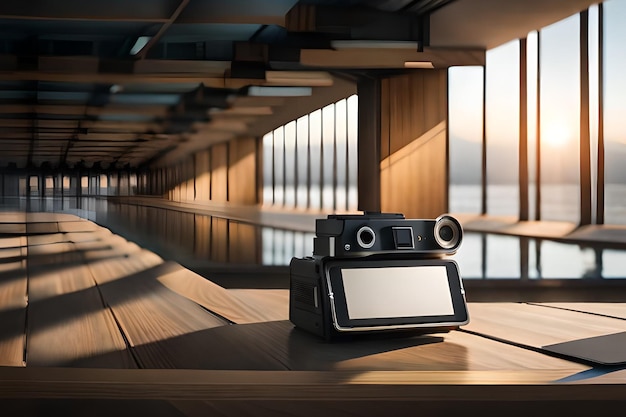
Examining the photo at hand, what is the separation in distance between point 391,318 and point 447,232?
294 mm

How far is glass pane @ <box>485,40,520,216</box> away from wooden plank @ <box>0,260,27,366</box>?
568 centimetres

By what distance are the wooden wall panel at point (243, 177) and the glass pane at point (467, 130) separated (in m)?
2.60

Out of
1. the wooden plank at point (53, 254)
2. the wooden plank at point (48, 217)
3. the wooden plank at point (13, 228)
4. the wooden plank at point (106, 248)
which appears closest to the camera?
the wooden plank at point (53, 254)

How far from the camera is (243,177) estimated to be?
6.30 meters

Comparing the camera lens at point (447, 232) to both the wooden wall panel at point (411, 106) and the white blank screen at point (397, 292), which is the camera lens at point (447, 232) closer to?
the white blank screen at point (397, 292)

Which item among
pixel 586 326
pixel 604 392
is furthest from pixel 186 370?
pixel 586 326

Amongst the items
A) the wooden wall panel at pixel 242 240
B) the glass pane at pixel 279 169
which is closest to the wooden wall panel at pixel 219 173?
the wooden wall panel at pixel 242 240

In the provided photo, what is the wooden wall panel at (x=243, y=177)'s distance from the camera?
6297 millimetres

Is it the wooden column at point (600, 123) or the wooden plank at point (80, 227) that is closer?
the wooden column at point (600, 123)

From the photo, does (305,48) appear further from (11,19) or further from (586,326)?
(586,326)

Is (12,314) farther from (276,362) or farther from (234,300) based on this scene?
(276,362)

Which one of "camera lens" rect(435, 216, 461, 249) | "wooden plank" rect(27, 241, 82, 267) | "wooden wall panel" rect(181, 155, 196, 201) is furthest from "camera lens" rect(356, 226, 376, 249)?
"wooden wall panel" rect(181, 155, 196, 201)

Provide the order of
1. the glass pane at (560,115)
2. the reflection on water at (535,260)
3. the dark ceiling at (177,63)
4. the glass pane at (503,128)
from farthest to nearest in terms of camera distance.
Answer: the glass pane at (503,128)
the glass pane at (560,115)
the dark ceiling at (177,63)
the reflection on water at (535,260)

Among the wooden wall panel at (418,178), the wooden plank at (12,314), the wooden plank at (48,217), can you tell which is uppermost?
the wooden wall panel at (418,178)
